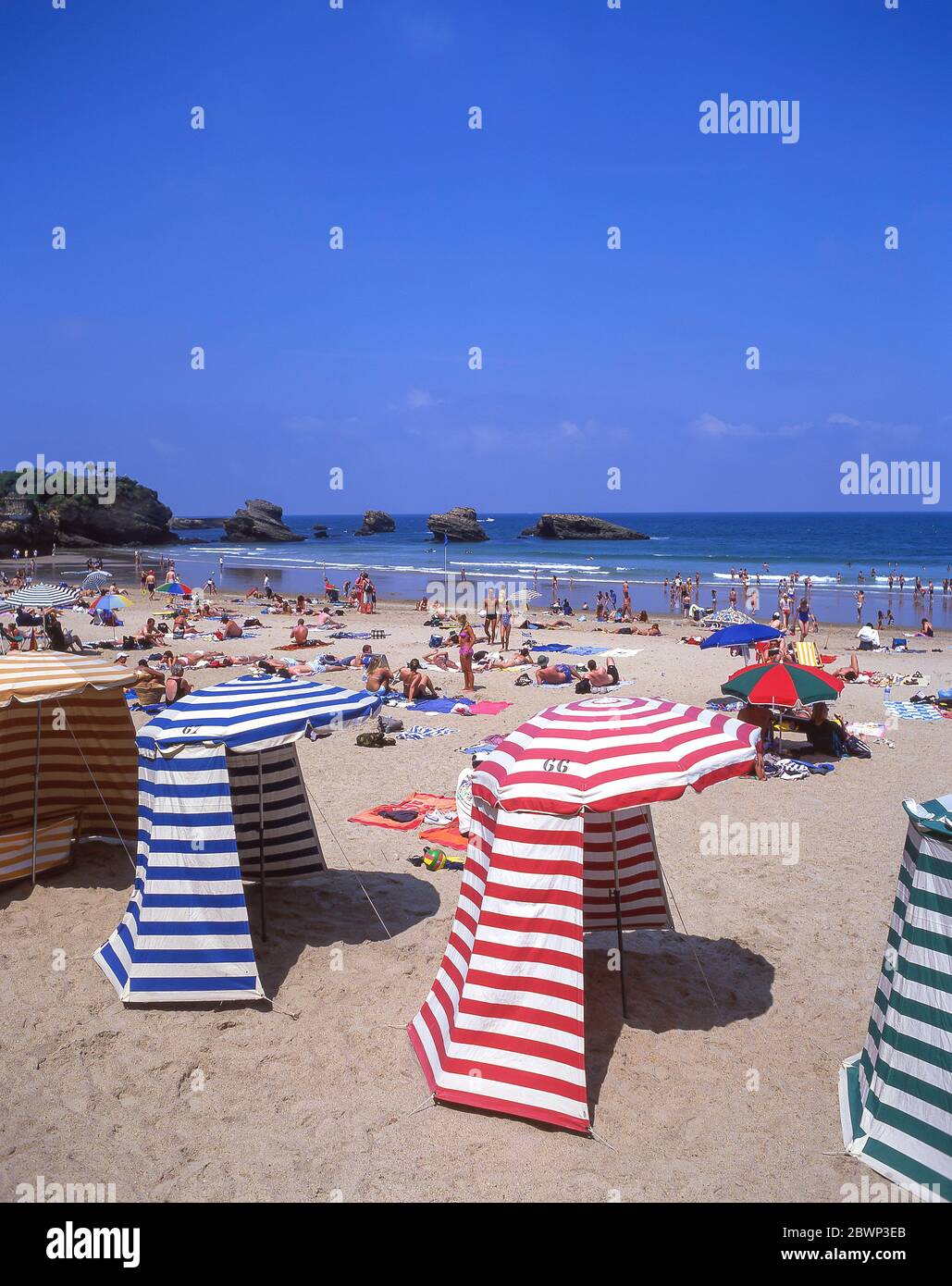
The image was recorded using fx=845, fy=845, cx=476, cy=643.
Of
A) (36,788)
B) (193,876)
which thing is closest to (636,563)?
(36,788)

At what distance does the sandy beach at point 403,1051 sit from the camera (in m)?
4.47

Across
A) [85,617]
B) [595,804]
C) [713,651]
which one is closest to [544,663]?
[713,651]

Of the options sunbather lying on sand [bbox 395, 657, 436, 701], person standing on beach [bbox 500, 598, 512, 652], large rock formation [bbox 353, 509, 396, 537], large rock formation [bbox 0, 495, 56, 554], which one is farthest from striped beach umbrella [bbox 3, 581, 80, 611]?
large rock formation [bbox 353, 509, 396, 537]

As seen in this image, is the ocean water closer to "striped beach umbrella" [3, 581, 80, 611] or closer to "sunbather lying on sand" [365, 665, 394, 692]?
"sunbather lying on sand" [365, 665, 394, 692]

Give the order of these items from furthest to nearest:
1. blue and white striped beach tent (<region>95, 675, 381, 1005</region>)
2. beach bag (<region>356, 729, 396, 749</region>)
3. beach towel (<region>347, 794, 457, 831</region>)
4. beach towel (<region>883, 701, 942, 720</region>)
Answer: beach towel (<region>883, 701, 942, 720</region>), beach bag (<region>356, 729, 396, 749</region>), beach towel (<region>347, 794, 457, 831</region>), blue and white striped beach tent (<region>95, 675, 381, 1005</region>)

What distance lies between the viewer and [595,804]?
492 cm

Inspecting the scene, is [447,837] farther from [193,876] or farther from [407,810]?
[193,876]

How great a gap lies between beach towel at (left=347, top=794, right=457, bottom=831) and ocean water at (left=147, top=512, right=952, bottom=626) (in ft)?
90.7

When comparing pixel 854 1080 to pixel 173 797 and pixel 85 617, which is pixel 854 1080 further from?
pixel 85 617

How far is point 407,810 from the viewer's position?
9875 millimetres

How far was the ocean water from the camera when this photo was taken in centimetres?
4259

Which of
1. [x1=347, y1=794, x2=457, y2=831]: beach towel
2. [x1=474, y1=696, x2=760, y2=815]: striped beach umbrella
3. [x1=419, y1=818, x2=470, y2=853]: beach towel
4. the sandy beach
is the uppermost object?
[x1=474, y1=696, x2=760, y2=815]: striped beach umbrella

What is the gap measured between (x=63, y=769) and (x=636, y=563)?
2284 inches
